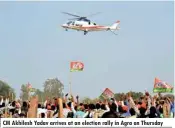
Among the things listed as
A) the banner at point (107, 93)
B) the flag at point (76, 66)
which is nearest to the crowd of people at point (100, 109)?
the banner at point (107, 93)

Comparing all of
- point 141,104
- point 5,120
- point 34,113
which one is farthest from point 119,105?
point 5,120

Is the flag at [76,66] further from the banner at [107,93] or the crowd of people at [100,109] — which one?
the crowd of people at [100,109]

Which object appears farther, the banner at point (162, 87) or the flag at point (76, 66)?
the flag at point (76, 66)

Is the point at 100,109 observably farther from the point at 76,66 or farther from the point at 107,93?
the point at 76,66

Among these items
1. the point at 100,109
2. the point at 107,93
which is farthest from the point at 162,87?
the point at 100,109

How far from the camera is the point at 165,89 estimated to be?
22812mm

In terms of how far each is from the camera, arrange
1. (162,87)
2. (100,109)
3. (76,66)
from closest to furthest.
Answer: (100,109) < (162,87) < (76,66)

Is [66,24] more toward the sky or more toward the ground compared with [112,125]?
more toward the sky

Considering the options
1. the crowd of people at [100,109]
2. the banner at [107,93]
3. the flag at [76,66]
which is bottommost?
the crowd of people at [100,109]

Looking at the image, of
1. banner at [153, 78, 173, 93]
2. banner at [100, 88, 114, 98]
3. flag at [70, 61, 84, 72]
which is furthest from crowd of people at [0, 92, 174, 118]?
flag at [70, 61, 84, 72]

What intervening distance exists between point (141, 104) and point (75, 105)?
223 cm

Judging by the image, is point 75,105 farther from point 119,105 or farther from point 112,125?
point 112,125

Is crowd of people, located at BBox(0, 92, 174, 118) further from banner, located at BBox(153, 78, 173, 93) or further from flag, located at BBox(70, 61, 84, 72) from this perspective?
flag, located at BBox(70, 61, 84, 72)

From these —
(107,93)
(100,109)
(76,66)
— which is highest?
(76,66)
